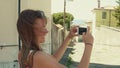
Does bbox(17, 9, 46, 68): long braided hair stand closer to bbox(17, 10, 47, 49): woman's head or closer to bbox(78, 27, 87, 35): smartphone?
bbox(17, 10, 47, 49): woman's head

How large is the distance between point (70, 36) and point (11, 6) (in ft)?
17.6

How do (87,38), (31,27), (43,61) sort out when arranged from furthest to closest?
(87,38)
(31,27)
(43,61)

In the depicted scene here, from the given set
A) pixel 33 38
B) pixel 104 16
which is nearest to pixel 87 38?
pixel 33 38

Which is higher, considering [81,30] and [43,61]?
[81,30]

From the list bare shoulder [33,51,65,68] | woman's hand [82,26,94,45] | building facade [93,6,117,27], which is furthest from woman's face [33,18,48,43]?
building facade [93,6,117,27]

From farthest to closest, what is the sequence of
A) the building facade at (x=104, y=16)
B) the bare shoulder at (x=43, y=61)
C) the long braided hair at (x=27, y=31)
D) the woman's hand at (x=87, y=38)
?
the building facade at (x=104, y=16)
the woman's hand at (x=87, y=38)
the long braided hair at (x=27, y=31)
the bare shoulder at (x=43, y=61)

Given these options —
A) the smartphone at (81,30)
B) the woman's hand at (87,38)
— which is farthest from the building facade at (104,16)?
the woman's hand at (87,38)

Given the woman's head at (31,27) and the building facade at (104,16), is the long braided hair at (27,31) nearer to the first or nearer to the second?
the woman's head at (31,27)

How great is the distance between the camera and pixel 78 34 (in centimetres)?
278

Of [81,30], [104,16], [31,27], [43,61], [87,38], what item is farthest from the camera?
[104,16]

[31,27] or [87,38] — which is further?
[87,38]

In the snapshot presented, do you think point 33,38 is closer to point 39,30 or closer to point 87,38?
point 39,30

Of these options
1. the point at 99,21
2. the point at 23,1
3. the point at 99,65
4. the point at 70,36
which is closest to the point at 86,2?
the point at 99,21

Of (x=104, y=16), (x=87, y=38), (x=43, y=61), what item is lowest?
(x=43, y=61)
